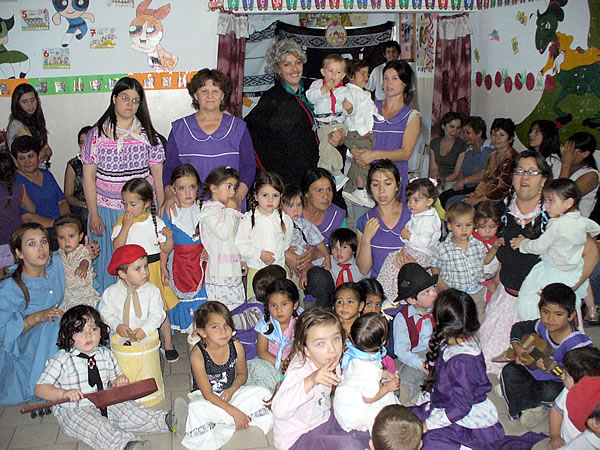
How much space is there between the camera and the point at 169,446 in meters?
2.83

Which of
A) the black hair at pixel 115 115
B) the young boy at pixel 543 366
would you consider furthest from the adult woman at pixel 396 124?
the black hair at pixel 115 115

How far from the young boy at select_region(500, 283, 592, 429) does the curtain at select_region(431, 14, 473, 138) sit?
4.56 meters

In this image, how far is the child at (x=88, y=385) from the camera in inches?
111

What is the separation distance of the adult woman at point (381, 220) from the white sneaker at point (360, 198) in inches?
12.5

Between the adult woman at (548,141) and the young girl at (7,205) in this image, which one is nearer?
the young girl at (7,205)

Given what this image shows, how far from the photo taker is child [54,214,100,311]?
11.6 feet

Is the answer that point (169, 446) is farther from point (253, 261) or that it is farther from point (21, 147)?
point (21, 147)

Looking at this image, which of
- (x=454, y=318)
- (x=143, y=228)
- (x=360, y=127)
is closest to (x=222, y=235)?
(x=143, y=228)

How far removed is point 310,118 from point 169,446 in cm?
252

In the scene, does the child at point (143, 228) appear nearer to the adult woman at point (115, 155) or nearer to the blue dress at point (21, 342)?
the adult woman at point (115, 155)

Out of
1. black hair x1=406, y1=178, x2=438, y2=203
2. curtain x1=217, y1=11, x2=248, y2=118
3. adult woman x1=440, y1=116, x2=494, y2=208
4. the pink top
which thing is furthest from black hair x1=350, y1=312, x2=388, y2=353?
curtain x1=217, y1=11, x2=248, y2=118

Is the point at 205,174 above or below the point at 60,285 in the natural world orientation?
above

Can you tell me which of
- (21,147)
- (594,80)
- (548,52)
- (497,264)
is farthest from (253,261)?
(548,52)

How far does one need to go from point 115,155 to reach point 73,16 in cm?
363
